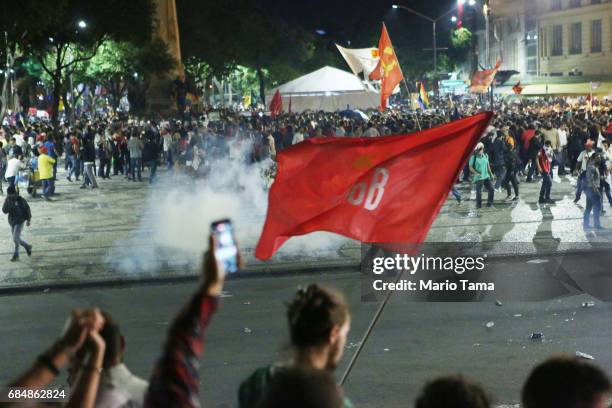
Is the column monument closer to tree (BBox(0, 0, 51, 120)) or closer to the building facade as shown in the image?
tree (BBox(0, 0, 51, 120))

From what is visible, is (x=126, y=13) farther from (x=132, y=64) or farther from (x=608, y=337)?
(x=608, y=337)

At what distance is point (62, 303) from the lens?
1259cm

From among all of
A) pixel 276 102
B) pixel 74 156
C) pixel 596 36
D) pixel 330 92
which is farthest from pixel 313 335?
pixel 596 36

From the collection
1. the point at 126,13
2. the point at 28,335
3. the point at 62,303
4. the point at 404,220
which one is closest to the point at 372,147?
the point at 404,220

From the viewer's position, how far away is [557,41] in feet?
266

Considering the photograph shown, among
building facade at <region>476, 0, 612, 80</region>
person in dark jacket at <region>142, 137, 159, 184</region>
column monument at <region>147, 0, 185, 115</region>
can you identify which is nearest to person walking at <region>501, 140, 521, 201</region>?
person in dark jacket at <region>142, 137, 159, 184</region>

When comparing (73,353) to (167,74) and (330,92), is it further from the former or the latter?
(167,74)

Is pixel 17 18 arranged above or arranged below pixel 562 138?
above

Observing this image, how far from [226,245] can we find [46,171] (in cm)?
2208

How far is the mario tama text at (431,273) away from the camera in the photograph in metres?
12.3

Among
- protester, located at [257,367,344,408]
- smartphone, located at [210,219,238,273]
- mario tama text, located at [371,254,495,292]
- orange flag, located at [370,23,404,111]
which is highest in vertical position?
orange flag, located at [370,23,404,111]

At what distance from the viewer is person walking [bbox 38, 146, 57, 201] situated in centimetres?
2433

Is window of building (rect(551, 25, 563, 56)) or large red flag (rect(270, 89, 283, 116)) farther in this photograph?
window of building (rect(551, 25, 563, 56))

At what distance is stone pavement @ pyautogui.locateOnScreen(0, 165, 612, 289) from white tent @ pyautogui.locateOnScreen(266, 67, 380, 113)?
47.8ft
